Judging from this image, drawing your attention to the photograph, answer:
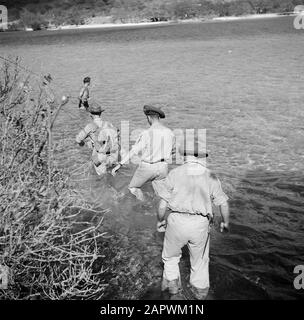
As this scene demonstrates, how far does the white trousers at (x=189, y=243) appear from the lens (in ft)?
15.8

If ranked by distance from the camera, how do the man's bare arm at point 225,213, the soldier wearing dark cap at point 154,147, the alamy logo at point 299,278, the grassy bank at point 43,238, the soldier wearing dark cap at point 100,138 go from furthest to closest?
the soldier wearing dark cap at point 100,138 → the soldier wearing dark cap at point 154,147 → the alamy logo at point 299,278 → the man's bare arm at point 225,213 → the grassy bank at point 43,238

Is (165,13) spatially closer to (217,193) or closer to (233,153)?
(233,153)

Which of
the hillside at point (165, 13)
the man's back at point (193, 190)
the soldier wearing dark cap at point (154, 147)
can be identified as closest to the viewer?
the man's back at point (193, 190)

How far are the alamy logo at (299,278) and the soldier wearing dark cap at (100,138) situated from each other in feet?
15.4

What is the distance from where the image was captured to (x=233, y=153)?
11883 millimetres

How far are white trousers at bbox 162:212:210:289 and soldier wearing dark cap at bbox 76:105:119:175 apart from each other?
13.0ft

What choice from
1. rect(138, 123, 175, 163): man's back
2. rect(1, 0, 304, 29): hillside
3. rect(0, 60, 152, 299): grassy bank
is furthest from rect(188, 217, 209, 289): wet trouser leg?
rect(1, 0, 304, 29): hillside

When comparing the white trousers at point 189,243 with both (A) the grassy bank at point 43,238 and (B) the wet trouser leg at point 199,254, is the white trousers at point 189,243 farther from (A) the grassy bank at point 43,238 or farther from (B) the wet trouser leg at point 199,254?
(A) the grassy bank at point 43,238

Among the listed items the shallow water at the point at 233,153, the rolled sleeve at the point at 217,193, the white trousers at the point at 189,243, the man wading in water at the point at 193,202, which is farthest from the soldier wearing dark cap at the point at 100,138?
the rolled sleeve at the point at 217,193

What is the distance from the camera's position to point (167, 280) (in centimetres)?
538

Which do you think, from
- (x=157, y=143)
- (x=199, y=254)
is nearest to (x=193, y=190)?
(x=199, y=254)

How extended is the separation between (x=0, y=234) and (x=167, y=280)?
240 centimetres

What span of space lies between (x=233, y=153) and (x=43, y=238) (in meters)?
8.32

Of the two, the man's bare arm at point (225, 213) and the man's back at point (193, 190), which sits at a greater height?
the man's back at point (193, 190)
